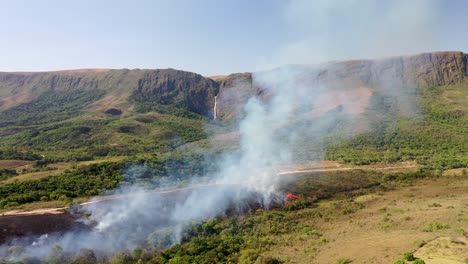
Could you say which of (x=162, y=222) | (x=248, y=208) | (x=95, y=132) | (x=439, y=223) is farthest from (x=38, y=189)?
(x=95, y=132)

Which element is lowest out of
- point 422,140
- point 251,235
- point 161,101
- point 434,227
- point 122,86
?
point 251,235

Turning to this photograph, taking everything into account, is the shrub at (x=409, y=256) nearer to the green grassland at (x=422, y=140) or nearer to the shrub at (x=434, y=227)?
the shrub at (x=434, y=227)

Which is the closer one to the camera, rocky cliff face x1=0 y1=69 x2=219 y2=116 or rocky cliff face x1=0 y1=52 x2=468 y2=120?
rocky cliff face x1=0 y1=52 x2=468 y2=120

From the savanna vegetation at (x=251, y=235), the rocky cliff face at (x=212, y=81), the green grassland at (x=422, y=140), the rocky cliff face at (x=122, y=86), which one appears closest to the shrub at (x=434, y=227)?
the savanna vegetation at (x=251, y=235)

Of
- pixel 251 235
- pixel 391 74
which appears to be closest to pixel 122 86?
pixel 391 74

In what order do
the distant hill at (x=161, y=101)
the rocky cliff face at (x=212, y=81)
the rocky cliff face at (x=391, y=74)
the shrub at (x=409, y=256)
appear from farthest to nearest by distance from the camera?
the rocky cliff face at (x=212, y=81) < the rocky cliff face at (x=391, y=74) < the distant hill at (x=161, y=101) < the shrub at (x=409, y=256)

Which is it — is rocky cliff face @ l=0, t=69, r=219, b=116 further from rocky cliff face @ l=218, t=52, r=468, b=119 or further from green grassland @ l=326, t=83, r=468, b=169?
green grassland @ l=326, t=83, r=468, b=169

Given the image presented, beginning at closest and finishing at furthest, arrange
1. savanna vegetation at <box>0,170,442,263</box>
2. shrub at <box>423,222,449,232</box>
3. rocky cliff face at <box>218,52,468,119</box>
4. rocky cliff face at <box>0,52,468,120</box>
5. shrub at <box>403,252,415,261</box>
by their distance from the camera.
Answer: shrub at <box>403,252,415,261</box>, shrub at <box>423,222,449,232</box>, savanna vegetation at <box>0,170,442,263</box>, rocky cliff face at <box>218,52,468,119</box>, rocky cliff face at <box>0,52,468,120</box>

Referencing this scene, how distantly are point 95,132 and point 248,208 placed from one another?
63969 mm

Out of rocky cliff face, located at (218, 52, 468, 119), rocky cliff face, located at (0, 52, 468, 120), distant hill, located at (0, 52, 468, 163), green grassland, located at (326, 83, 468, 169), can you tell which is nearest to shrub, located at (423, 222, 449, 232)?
green grassland, located at (326, 83, 468, 169)

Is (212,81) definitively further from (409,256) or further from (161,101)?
(409,256)

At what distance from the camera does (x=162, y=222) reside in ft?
110

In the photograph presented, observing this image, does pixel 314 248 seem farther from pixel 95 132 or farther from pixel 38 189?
pixel 95 132

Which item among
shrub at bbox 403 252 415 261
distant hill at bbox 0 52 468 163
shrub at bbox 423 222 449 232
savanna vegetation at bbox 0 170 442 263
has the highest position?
distant hill at bbox 0 52 468 163
